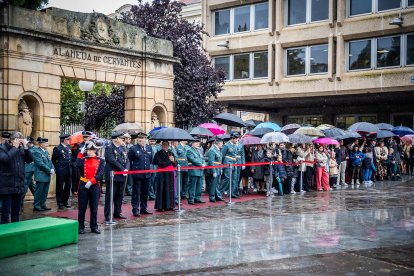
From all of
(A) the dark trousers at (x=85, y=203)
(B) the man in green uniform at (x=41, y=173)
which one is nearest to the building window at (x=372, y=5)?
(B) the man in green uniform at (x=41, y=173)

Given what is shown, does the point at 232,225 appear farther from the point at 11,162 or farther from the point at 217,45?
the point at 217,45

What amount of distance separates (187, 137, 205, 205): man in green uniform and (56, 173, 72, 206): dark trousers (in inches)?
134

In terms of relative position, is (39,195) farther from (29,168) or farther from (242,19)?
(242,19)

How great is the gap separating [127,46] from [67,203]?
6482mm

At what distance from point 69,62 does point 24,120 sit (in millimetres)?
2428

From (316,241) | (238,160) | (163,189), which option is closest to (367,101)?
(238,160)

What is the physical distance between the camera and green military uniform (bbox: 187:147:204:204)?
50.2 ft

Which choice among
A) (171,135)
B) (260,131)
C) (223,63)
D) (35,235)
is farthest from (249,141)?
(223,63)

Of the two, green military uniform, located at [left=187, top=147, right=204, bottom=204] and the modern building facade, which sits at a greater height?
the modern building facade

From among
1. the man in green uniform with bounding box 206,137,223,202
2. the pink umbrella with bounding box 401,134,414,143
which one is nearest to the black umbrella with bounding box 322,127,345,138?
the pink umbrella with bounding box 401,134,414,143

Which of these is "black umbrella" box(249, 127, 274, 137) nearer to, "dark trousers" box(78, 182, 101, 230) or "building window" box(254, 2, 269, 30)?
"dark trousers" box(78, 182, 101, 230)

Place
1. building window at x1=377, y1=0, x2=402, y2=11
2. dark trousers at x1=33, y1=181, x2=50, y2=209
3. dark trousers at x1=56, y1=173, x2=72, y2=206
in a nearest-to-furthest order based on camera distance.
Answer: dark trousers at x1=33, y1=181, x2=50, y2=209 → dark trousers at x1=56, y1=173, x2=72, y2=206 → building window at x1=377, y1=0, x2=402, y2=11

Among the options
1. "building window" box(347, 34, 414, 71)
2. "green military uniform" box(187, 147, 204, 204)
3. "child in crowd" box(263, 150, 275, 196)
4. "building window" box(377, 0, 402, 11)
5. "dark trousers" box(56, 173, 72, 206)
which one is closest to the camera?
"dark trousers" box(56, 173, 72, 206)

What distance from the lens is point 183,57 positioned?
23.8 metres
